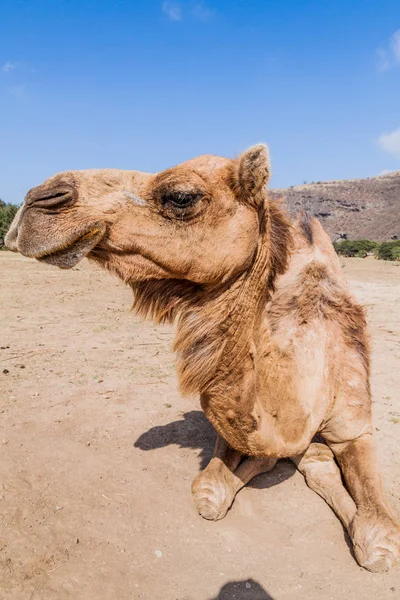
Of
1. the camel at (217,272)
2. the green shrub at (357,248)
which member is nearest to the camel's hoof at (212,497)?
the camel at (217,272)

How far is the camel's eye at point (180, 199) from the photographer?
7.40ft

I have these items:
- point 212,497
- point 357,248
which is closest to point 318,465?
point 212,497

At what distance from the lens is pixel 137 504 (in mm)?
3213

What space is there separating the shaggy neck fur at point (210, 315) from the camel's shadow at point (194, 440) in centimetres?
157

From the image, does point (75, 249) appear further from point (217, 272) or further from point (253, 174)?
point (253, 174)

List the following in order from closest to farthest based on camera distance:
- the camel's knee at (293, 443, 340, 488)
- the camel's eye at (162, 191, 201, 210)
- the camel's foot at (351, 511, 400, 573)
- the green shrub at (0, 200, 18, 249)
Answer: the camel's eye at (162, 191, 201, 210) < the camel's foot at (351, 511, 400, 573) < the camel's knee at (293, 443, 340, 488) < the green shrub at (0, 200, 18, 249)

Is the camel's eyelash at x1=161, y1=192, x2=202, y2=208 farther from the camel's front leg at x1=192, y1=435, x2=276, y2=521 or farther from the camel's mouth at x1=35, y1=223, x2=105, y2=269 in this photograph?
the camel's front leg at x1=192, y1=435, x2=276, y2=521

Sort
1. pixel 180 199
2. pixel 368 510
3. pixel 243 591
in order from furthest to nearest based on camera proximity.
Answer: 1. pixel 368 510
2. pixel 243 591
3. pixel 180 199

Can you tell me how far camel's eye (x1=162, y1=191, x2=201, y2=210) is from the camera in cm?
226

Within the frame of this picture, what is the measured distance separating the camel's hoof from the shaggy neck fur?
3.59ft

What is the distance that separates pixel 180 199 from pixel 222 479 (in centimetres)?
198

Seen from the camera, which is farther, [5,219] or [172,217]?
[5,219]

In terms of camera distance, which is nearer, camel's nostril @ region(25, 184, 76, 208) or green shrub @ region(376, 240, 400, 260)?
camel's nostril @ region(25, 184, 76, 208)

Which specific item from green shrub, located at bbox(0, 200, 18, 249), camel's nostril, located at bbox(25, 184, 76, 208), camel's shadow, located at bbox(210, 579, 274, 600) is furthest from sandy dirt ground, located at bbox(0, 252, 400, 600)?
green shrub, located at bbox(0, 200, 18, 249)
